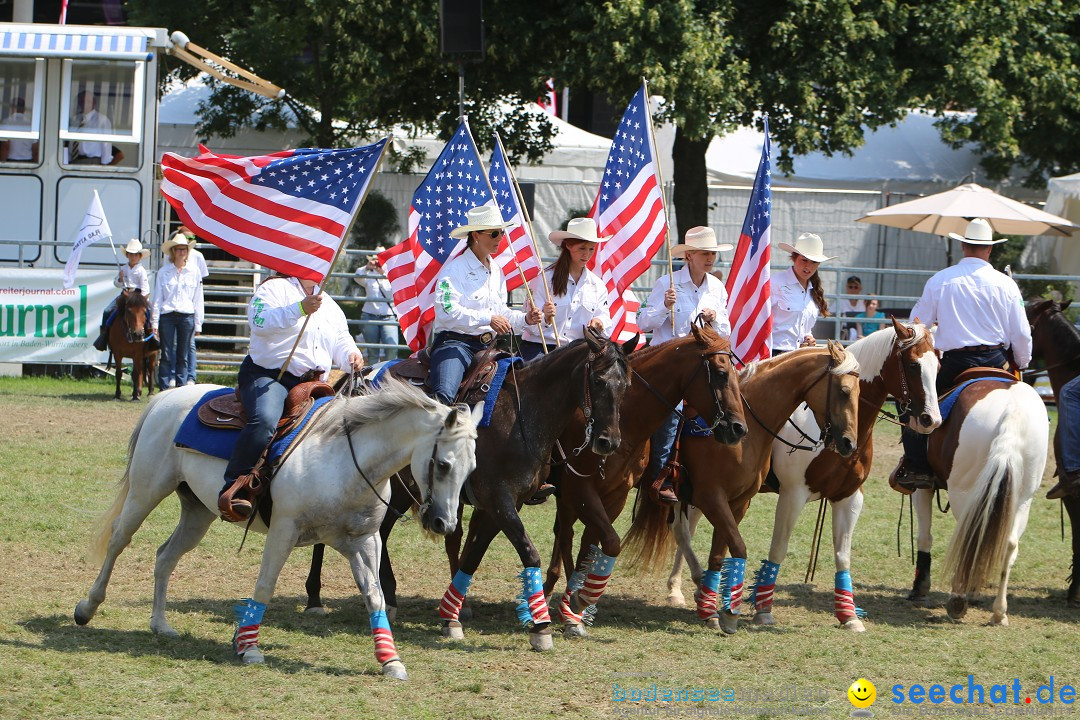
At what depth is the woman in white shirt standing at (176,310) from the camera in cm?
1652

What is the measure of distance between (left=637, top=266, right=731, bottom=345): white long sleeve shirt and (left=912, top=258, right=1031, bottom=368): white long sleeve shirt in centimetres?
143

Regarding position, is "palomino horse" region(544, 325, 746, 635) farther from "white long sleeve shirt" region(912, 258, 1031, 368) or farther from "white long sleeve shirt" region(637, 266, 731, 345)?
"white long sleeve shirt" region(912, 258, 1031, 368)

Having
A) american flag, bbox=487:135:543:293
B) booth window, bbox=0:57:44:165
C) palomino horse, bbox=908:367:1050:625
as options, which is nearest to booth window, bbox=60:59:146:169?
booth window, bbox=0:57:44:165

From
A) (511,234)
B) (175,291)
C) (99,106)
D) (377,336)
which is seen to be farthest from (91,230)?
(511,234)

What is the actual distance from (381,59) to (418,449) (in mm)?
13440

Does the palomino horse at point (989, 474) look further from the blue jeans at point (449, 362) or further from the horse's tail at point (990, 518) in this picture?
the blue jeans at point (449, 362)

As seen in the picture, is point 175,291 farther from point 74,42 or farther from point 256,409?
point 256,409

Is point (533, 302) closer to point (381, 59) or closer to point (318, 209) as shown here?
point (318, 209)

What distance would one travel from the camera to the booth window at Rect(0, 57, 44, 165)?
18281 mm

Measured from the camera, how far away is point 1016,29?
62.4 feet

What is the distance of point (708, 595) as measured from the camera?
826cm

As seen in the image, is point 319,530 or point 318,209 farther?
point 318,209

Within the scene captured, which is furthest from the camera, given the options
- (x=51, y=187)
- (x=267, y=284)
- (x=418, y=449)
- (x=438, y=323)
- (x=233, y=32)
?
(x=233, y=32)

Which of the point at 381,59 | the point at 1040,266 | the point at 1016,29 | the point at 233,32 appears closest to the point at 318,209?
the point at 381,59
